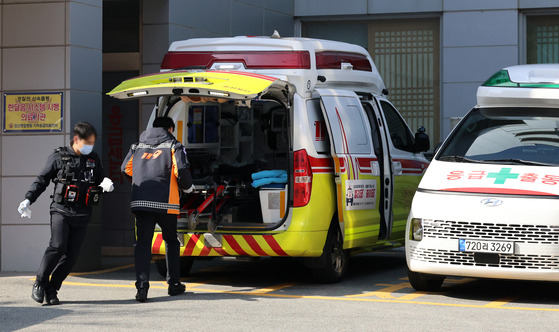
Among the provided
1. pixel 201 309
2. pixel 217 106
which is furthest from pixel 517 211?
pixel 217 106

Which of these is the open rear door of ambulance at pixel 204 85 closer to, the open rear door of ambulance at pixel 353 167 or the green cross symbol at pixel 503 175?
the open rear door of ambulance at pixel 353 167

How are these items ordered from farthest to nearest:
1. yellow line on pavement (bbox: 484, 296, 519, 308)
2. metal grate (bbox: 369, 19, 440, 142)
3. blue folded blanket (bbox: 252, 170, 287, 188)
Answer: metal grate (bbox: 369, 19, 440, 142)
blue folded blanket (bbox: 252, 170, 287, 188)
yellow line on pavement (bbox: 484, 296, 519, 308)

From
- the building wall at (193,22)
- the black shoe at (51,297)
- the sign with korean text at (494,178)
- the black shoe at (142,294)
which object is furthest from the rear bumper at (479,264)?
the building wall at (193,22)

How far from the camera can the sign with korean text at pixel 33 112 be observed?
12258mm

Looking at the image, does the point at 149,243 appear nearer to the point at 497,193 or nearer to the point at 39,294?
the point at 39,294

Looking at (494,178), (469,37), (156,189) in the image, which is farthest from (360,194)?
(469,37)

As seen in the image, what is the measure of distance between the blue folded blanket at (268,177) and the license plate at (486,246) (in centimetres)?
215

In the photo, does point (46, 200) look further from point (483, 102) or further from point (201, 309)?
point (483, 102)

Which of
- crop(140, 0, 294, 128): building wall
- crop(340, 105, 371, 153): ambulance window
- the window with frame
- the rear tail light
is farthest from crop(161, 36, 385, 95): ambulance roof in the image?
the window with frame

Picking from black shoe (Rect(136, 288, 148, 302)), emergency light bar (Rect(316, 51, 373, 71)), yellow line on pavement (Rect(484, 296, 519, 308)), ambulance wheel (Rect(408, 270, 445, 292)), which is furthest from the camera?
emergency light bar (Rect(316, 51, 373, 71))

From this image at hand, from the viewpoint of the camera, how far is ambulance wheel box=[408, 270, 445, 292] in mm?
10188

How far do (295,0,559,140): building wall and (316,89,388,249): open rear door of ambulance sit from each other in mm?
6454

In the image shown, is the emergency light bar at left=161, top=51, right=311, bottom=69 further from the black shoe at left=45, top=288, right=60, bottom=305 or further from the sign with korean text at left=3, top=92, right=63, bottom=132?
the black shoe at left=45, top=288, right=60, bottom=305

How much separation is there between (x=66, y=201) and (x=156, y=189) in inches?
32.9
